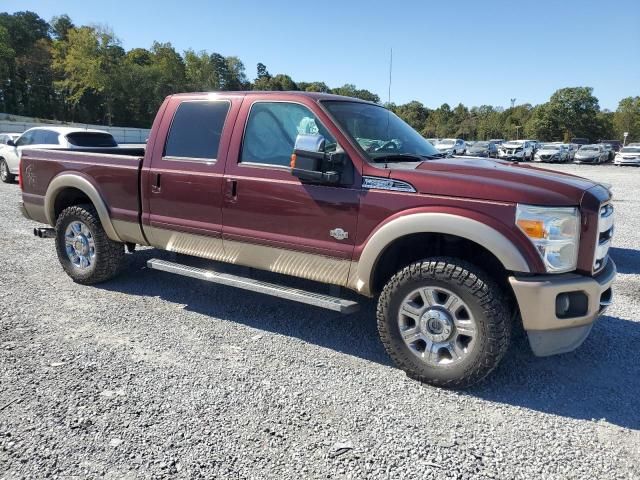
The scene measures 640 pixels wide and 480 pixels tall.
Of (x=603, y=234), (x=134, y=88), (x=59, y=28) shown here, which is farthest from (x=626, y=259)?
(x=59, y=28)

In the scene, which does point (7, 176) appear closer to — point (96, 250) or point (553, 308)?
point (96, 250)

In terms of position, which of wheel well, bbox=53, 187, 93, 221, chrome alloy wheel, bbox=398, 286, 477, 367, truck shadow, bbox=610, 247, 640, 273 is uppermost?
wheel well, bbox=53, 187, 93, 221

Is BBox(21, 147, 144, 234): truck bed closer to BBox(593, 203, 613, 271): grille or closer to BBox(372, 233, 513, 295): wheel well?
BBox(372, 233, 513, 295): wheel well

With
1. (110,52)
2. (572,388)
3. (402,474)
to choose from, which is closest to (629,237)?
(572,388)

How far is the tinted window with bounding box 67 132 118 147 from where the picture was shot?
479 inches

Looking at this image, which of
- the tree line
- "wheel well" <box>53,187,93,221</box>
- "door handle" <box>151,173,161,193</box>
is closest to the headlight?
"door handle" <box>151,173,161,193</box>

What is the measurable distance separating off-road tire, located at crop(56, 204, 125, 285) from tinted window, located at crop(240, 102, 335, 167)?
6.64 feet

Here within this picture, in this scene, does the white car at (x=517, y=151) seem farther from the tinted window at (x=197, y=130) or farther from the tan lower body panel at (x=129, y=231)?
the tan lower body panel at (x=129, y=231)

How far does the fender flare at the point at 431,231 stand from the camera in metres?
3.13

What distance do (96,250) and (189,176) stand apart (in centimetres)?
159

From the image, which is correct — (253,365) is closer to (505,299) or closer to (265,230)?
(265,230)

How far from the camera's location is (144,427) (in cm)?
288

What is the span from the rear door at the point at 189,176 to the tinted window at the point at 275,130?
22cm

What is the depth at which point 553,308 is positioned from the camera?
3131 millimetres
